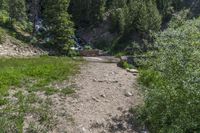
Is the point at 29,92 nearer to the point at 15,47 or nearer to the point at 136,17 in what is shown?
the point at 15,47

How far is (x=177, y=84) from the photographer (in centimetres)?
1554

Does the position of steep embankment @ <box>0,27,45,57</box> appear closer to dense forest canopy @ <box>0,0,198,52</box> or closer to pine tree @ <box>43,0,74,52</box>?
pine tree @ <box>43,0,74,52</box>

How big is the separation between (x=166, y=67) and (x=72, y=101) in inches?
257

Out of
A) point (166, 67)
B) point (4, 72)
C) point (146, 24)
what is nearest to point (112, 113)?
point (166, 67)

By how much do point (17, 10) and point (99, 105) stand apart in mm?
42098

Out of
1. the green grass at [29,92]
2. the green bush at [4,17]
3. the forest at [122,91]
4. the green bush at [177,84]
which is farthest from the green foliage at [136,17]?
the green bush at [177,84]

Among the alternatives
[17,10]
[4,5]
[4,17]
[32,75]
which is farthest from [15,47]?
[32,75]

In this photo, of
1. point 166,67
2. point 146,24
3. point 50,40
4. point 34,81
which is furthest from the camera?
point 146,24

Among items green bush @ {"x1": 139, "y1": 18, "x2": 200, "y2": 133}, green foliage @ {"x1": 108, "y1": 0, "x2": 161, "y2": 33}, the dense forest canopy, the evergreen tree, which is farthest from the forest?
green foliage @ {"x1": 108, "y1": 0, "x2": 161, "y2": 33}

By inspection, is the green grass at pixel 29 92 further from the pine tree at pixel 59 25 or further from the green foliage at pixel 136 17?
the green foliage at pixel 136 17

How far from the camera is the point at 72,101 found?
2106 centimetres

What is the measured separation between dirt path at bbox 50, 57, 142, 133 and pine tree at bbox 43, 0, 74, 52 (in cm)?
2589

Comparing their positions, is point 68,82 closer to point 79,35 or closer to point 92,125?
point 92,125

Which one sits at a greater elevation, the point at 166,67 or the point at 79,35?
the point at 166,67
